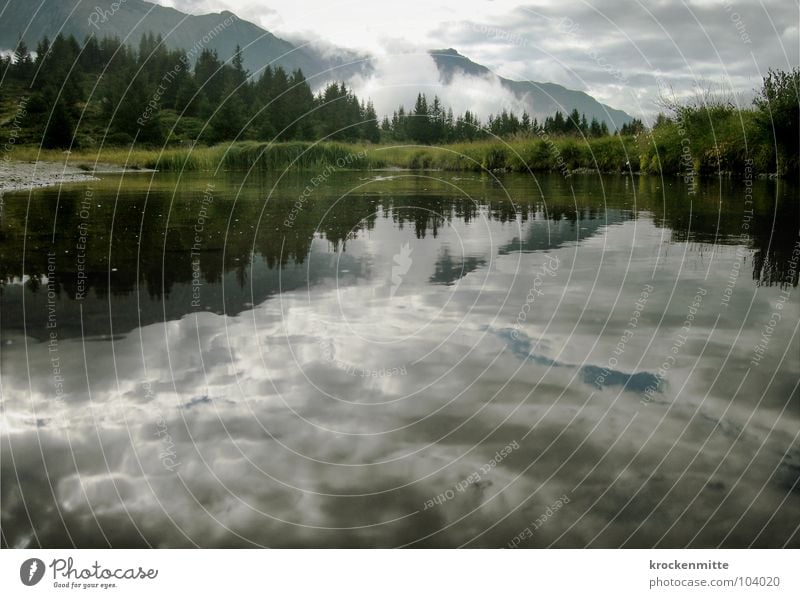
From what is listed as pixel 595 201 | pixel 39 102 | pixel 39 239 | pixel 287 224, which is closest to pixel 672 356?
pixel 287 224

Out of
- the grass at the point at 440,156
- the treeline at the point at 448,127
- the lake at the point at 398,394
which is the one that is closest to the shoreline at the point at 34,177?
the grass at the point at 440,156

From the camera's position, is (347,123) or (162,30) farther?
(162,30)

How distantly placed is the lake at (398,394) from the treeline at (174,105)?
21807 mm

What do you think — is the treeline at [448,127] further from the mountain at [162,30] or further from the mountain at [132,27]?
the mountain at [132,27]

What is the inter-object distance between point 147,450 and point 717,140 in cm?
2530

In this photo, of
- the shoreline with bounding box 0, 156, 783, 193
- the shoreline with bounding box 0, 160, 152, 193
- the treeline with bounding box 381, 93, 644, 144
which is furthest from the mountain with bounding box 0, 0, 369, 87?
the shoreline with bounding box 0, 160, 152, 193

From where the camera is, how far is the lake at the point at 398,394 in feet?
12.8

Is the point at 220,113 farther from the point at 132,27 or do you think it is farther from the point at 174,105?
the point at 132,27

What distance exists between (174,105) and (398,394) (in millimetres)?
60969

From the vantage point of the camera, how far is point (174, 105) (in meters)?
60.7

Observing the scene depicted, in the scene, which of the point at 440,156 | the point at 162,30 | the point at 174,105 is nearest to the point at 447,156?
the point at 440,156

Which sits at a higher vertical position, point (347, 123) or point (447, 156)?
point (347, 123)

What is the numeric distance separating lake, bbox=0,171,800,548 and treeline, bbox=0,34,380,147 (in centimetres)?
2181

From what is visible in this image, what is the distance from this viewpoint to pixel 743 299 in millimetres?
7699
